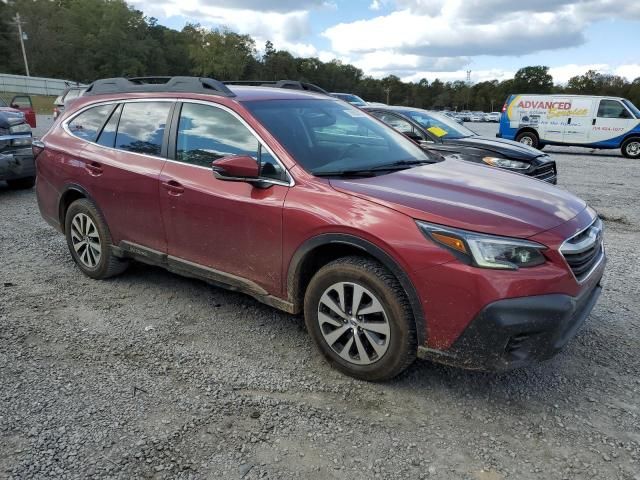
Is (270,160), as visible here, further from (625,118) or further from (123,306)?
(625,118)

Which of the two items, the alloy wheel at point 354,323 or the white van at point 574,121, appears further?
the white van at point 574,121

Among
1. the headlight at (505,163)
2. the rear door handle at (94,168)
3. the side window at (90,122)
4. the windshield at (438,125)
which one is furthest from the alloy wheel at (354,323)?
the windshield at (438,125)

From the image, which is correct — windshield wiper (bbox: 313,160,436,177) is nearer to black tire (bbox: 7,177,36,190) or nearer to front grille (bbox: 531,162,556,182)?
front grille (bbox: 531,162,556,182)

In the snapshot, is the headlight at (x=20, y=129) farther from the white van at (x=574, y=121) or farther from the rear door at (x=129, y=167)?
the white van at (x=574, y=121)

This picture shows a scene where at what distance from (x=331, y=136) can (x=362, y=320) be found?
4.97ft

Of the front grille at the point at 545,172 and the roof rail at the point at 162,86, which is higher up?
the roof rail at the point at 162,86

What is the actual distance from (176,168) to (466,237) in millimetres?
2248

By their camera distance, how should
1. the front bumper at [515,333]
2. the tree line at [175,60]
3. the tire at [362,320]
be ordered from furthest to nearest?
the tree line at [175,60] → the tire at [362,320] → the front bumper at [515,333]

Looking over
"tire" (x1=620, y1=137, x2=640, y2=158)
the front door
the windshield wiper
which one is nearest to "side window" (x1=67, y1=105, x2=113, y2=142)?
the front door

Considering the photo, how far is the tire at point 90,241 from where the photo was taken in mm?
4645

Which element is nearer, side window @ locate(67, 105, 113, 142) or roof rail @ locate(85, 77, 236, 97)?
roof rail @ locate(85, 77, 236, 97)

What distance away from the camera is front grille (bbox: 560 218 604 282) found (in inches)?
111

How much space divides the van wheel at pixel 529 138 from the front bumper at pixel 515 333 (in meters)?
16.9

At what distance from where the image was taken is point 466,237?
2723 mm
